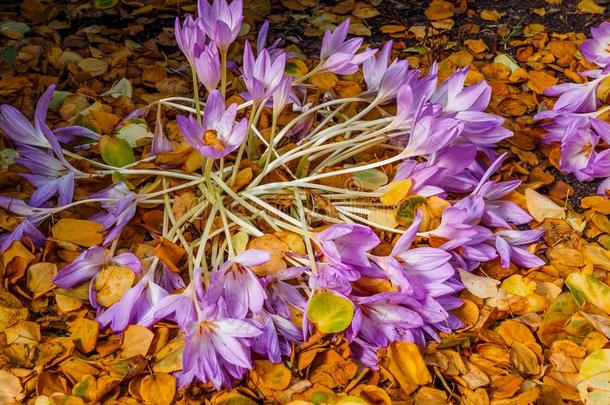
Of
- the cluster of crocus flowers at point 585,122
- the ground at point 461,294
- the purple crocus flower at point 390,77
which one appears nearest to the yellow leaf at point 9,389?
the ground at point 461,294

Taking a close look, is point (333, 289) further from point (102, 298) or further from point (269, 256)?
point (102, 298)

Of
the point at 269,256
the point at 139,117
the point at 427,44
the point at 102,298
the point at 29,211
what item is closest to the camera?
the point at 269,256

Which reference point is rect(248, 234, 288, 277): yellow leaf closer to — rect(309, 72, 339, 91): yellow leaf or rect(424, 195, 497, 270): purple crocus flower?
rect(424, 195, 497, 270): purple crocus flower

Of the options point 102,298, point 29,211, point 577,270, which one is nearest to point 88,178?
point 29,211

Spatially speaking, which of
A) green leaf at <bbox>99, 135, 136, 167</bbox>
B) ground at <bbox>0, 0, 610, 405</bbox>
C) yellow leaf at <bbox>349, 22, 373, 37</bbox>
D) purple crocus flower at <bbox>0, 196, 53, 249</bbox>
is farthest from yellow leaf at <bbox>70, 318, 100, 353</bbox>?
yellow leaf at <bbox>349, 22, 373, 37</bbox>

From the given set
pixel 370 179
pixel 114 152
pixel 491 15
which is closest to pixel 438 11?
pixel 491 15

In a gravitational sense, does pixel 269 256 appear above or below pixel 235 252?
above
